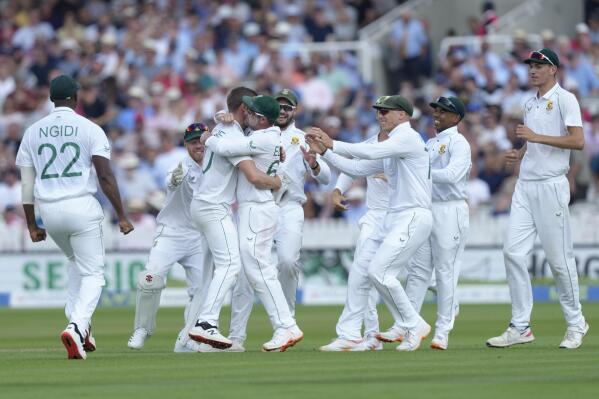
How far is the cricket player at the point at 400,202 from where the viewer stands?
1208cm

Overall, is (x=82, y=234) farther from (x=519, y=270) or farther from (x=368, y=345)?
(x=519, y=270)

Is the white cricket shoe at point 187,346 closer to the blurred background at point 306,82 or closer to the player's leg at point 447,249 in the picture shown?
the player's leg at point 447,249

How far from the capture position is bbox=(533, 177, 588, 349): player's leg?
12273 millimetres

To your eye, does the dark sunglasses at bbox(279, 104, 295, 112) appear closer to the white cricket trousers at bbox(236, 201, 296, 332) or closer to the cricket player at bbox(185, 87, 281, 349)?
the cricket player at bbox(185, 87, 281, 349)

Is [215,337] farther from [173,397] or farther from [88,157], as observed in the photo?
[173,397]

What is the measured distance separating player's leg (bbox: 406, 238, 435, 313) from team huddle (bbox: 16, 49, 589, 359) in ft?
0.04

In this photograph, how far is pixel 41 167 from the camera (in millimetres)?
11805

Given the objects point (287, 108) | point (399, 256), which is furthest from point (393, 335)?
point (287, 108)

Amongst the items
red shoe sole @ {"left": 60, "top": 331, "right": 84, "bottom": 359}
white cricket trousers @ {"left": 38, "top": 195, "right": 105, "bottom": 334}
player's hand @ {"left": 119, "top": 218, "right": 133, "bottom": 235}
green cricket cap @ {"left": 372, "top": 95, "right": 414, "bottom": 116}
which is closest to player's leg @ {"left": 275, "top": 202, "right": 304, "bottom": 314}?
green cricket cap @ {"left": 372, "top": 95, "right": 414, "bottom": 116}

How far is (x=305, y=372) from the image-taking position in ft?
33.3

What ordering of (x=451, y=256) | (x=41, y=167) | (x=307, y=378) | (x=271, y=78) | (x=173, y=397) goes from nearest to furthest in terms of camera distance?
(x=173, y=397) → (x=307, y=378) → (x=41, y=167) → (x=451, y=256) → (x=271, y=78)

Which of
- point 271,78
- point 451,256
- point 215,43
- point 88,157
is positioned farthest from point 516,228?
point 215,43

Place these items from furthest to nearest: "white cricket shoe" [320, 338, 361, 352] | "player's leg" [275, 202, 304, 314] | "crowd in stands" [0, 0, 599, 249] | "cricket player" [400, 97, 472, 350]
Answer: "crowd in stands" [0, 0, 599, 249] < "player's leg" [275, 202, 304, 314] < "cricket player" [400, 97, 472, 350] < "white cricket shoe" [320, 338, 361, 352]

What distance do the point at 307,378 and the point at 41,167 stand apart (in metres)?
3.28
